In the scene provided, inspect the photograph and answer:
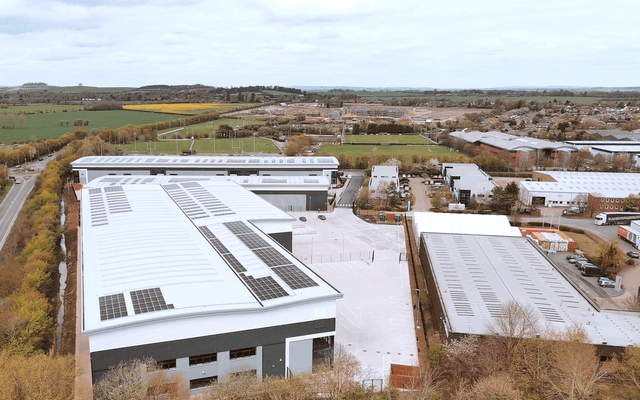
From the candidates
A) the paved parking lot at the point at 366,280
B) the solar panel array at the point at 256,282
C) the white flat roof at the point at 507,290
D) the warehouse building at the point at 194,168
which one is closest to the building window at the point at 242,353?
the solar panel array at the point at 256,282

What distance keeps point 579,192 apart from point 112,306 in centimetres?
2559

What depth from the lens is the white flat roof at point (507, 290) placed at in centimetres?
1134

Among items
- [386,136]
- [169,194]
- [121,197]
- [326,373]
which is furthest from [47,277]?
[386,136]

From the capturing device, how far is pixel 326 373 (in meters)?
8.85

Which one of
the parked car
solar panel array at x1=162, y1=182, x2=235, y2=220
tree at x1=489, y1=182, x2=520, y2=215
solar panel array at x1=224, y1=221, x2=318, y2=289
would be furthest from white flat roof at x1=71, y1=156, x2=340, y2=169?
the parked car

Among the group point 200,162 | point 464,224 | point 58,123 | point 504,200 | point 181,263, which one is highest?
point 58,123

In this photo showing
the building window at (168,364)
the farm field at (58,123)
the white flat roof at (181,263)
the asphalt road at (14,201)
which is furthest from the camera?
the farm field at (58,123)

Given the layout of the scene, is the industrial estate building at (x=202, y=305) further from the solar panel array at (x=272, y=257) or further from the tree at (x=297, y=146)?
the tree at (x=297, y=146)

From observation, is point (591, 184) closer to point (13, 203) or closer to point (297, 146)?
point (297, 146)

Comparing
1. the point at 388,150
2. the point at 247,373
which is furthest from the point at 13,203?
the point at 388,150

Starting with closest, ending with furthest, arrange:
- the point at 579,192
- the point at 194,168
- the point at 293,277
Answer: the point at 293,277
the point at 579,192
the point at 194,168

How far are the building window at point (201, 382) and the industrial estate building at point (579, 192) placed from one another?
22128mm

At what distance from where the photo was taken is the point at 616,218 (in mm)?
23609

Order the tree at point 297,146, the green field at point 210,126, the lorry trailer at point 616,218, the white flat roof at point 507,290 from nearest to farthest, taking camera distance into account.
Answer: the white flat roof at point 507,290, the lorry trailer at point 616,218, the tree at point 297,146, the green field at point 210,126
